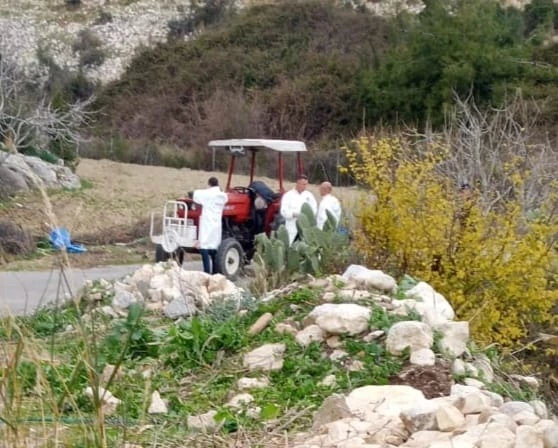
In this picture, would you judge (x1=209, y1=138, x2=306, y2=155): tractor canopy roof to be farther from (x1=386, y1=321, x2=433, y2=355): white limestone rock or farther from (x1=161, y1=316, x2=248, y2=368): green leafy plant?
(x1=386, y1=321, x2=433, y2=355): white limestone rock

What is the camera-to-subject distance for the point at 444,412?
563 centimetres

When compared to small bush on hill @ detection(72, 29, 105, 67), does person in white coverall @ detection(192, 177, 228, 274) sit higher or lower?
lower

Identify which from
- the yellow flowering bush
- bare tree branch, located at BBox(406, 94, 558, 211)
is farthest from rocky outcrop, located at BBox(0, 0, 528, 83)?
the yellow flowering bush

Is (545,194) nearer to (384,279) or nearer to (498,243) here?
(498,243)

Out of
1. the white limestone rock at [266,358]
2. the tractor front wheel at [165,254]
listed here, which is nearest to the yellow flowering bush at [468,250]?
the white limestone rock at [266,358]

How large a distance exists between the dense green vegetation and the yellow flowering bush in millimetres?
18774

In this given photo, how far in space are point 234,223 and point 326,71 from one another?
3580 cm

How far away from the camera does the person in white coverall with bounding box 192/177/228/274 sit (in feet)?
53.5

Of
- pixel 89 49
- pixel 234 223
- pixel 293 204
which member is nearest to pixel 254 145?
pixel 234 223

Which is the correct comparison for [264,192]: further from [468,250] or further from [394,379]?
[394,379]

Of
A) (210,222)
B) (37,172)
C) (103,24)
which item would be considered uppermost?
(103,24)

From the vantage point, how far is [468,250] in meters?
11.0

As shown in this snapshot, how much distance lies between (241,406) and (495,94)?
105ft

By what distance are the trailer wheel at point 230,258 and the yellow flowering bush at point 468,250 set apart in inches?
193
